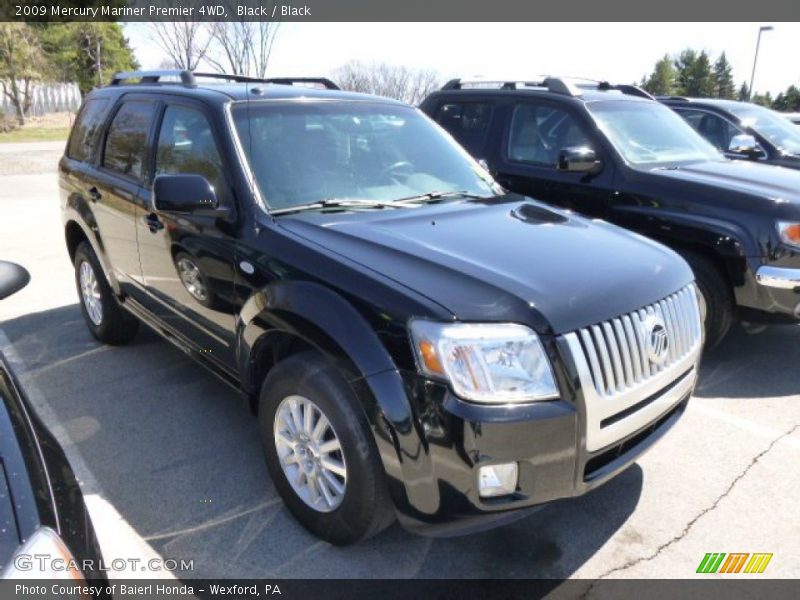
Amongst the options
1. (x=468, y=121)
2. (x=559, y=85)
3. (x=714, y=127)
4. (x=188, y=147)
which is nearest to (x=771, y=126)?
(x=714, y=127)

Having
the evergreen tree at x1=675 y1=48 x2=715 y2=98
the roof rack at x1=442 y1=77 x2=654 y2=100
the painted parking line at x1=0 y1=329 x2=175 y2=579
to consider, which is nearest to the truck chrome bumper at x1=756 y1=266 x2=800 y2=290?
the roof rack at x1=442 y1=77 x2=654 y2=100

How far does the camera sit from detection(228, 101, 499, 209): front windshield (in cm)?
318

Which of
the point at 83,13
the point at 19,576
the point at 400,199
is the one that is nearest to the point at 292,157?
the point at 400,199

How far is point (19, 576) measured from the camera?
4.21ft

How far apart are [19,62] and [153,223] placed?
128 ft

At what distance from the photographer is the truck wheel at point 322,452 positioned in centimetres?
243

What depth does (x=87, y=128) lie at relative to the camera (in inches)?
194

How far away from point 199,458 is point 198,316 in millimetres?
764

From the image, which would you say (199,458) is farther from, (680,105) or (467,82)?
(680,105)

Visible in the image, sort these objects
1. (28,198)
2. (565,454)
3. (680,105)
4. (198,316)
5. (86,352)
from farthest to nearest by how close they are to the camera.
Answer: (28,198) → (680,105) → (86,352) → (198,316) → (565,454)

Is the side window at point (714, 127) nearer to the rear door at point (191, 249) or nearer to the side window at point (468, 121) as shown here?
the side window at point (468, 121)

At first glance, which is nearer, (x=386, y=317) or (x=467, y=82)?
(x=386, y=317)

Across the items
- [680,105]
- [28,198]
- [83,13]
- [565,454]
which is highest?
[83,13]

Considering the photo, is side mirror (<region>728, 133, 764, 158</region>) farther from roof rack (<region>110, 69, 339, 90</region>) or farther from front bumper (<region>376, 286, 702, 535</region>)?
front bumper (<region>376, 286, 702, 535</region>)
